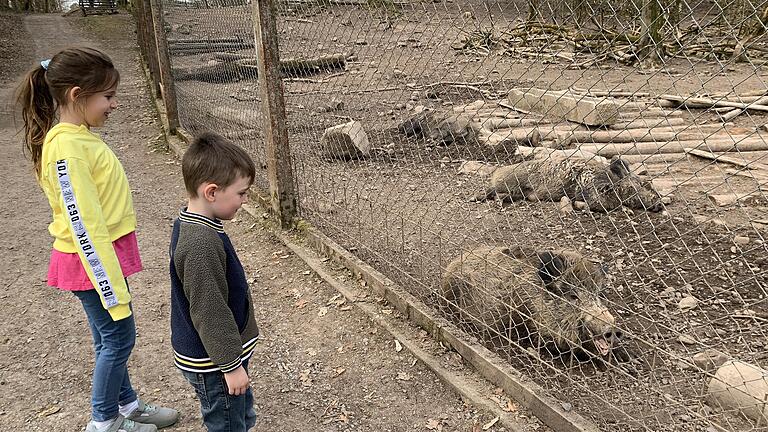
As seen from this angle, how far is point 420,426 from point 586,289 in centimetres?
105

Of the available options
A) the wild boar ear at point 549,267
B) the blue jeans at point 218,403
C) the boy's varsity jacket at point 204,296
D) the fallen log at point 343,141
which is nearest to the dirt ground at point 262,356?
the wild boar ear at point 549,267

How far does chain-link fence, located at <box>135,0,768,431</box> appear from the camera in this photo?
2.89 m

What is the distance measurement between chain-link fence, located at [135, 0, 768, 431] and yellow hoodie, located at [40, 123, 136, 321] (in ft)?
5.59

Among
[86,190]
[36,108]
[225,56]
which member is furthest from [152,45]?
[86,190]

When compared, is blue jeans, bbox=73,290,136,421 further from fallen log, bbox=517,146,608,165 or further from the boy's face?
fallen log, bbox=517,146,608,165

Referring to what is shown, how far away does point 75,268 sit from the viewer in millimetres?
2398

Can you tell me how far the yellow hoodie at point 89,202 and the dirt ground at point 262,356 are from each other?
3.11 feet

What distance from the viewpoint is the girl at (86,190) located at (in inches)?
88.6

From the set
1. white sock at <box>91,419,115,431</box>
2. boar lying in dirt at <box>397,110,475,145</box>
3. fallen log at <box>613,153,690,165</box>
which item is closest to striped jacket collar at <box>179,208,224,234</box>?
white sock at <box>91,419,115,431</box>

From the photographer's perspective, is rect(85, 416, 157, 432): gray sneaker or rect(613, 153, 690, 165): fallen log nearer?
rect(85, 416, 157, 432): gray sneaker

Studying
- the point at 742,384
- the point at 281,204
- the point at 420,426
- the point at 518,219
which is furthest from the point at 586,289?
the point at 281,204

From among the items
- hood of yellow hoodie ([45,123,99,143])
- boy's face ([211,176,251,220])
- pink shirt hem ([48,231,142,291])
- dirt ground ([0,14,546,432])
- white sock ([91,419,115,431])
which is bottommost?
dirt ground ([0,14,546,432])

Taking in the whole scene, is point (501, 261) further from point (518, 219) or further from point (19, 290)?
point (19, 290)

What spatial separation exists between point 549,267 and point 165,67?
5809 millimetres
